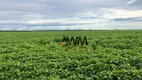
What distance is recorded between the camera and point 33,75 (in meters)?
6.51

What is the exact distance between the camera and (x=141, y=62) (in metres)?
7.62

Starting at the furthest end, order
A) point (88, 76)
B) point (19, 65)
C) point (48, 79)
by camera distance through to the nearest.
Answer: point (19, 65) → point (88, 76) → point (48, 79)

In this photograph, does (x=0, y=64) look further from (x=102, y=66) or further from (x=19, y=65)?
(x=102, y=66)

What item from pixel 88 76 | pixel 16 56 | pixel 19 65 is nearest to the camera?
pixel 88 76

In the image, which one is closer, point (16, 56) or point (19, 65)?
point (19, 65)

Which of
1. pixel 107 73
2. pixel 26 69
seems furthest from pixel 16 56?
pixel 107 73

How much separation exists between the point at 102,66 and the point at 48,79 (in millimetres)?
1942

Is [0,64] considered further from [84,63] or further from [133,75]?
[133,75]

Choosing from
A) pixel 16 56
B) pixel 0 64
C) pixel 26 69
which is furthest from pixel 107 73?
→ pixel 16 56

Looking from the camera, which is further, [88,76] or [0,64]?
[0,64]

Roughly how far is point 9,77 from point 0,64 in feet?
4.89

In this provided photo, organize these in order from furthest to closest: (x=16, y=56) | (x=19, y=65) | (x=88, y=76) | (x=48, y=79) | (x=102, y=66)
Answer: (x=16, y=56), (x=19, y=65), (x=102, y=66), (x=88, y=76), (x=48, y=79)

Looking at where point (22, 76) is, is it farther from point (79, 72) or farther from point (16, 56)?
point (16, 56)

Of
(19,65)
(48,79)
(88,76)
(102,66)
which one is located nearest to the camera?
(48,79)
